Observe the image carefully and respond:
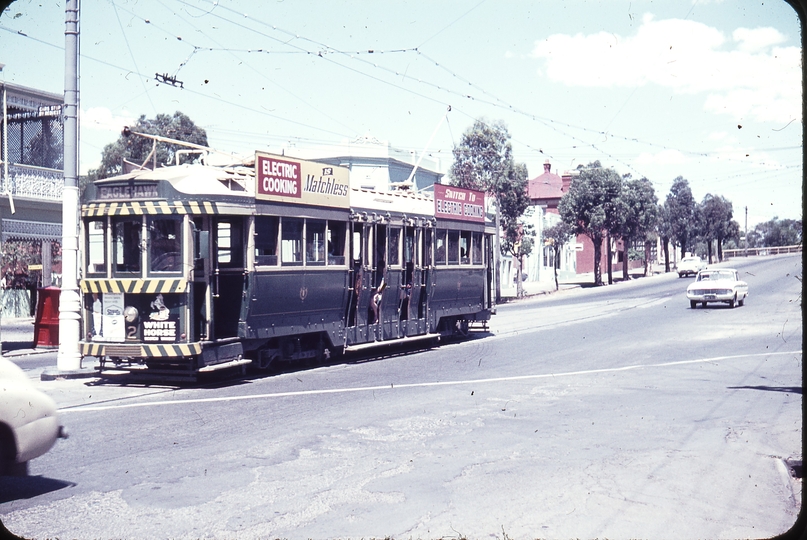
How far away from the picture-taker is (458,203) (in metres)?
18.9

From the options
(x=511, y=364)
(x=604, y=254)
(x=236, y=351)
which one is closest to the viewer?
(x=236, y=351)

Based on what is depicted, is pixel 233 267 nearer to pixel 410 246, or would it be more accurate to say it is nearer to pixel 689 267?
pixel 410 246

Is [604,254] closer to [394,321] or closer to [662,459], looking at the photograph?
[394,321]

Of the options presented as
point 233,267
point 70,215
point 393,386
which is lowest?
point 393,386

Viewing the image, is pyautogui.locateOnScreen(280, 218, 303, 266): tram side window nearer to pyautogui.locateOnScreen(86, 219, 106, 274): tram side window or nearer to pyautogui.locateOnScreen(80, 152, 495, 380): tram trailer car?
pyautogui.locateOnScreen(80, 152, 495, 380): tram trailer car

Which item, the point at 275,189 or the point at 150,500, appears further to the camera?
the point at 275,189

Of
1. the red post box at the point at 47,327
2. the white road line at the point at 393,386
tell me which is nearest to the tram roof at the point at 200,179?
the white road line at the point at 393,386

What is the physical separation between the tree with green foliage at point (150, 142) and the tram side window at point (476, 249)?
→ 23.7 m

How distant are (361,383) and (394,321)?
4.11 m

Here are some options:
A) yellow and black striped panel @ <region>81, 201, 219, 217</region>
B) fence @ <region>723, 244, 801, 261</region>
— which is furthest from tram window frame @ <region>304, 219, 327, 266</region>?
fence @ <region>723, 244, 801, 261</region>

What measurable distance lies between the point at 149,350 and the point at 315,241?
3748 mm

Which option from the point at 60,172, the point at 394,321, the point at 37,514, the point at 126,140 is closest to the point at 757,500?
→ the point at 37,514

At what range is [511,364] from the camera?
1487cm

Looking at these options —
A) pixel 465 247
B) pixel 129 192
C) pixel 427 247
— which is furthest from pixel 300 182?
pixel 465 247
